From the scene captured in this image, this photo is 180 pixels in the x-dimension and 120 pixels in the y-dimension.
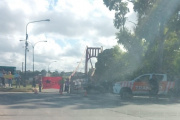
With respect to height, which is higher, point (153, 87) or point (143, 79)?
point (143, 79)

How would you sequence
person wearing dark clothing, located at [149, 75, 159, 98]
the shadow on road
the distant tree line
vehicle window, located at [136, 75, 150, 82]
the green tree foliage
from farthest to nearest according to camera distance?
the green tree foliage → the distant tree line → vehicle window, located at [136, 75, 150, 82] → person wearing dark clothing, located at [149, 75, 159, 98] → the shadow on road

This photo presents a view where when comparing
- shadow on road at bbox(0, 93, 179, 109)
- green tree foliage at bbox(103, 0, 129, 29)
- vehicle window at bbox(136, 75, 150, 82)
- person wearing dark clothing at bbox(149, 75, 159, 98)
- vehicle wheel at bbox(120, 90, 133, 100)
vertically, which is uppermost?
green tree foliage at bbox(103, 0, 129, 29)

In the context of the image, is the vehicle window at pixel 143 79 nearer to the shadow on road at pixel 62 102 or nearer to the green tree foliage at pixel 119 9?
the shadow on road at pixel 62 102

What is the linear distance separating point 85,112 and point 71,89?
1800 centimetres

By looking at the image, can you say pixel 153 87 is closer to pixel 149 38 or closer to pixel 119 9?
pixel 149 38

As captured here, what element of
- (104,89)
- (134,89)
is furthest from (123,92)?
(104,89)

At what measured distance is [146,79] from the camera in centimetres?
2578

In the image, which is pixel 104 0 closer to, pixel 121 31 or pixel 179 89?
pixel 121 31

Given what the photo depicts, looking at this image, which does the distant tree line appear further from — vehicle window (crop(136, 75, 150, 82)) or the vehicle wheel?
the vehicle wheel

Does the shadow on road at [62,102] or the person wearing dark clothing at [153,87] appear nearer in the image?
the shadow on road at [62,102]

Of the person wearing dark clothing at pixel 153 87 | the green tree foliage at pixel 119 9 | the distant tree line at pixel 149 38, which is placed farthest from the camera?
the green tree foliage at pixel 119 9

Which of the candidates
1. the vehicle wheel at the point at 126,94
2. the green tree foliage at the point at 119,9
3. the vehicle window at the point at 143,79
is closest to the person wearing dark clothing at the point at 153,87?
the vehicle window at the point at 143,79

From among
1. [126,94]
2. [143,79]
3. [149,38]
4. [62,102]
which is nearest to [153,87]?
[143,79]

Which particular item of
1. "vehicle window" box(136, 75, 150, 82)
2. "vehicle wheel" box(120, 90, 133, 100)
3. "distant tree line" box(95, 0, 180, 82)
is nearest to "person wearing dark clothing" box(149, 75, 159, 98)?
"vehicle window" box(136, 75, 150, 82)
